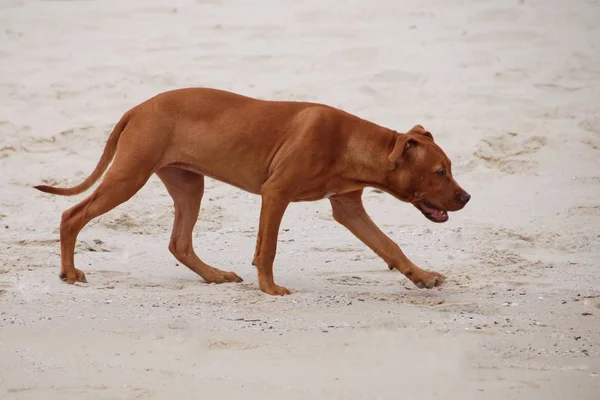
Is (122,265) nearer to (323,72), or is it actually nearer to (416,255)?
(416,255)

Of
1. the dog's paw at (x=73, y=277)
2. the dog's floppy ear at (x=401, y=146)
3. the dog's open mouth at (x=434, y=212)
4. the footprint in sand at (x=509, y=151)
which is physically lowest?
the dog's paw at (x=73, y=277)

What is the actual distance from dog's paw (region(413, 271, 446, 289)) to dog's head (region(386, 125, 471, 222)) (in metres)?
0.34

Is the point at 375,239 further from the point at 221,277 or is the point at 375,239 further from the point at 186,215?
the point at 186,215

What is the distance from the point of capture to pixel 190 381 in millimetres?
5008

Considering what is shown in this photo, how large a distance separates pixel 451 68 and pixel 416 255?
12.2ft

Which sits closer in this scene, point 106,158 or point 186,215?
point 106,158

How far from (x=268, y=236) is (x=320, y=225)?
6.25 ft

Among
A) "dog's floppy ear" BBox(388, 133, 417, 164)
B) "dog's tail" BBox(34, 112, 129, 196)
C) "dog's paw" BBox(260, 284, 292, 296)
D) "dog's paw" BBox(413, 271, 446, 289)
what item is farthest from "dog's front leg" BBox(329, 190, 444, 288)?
"dog's tail" BBox(34, 112, 129, 196)

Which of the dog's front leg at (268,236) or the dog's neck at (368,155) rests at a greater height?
the dog's neck at (368,155)

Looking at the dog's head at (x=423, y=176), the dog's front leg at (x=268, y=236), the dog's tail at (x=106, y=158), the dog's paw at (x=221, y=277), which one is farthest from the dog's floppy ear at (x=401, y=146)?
the dog's tail at (x=106, y=158)

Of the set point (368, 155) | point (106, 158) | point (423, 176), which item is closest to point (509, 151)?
point (423, 176)

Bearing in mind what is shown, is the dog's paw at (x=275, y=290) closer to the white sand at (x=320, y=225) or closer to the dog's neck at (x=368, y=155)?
the white sand at (x=320, y=225)

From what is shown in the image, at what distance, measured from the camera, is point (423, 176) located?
6820 mm

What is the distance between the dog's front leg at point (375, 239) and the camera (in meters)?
6.92
